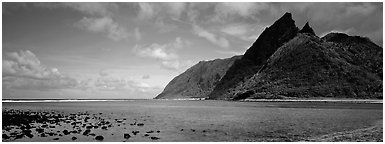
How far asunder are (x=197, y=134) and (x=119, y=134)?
965 cm

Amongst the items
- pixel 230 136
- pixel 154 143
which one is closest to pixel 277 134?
pixel 230 136

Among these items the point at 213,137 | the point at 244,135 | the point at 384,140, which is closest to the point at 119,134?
the point at 213,137

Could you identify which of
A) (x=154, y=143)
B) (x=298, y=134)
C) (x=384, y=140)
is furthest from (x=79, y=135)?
(x=384, y=140)

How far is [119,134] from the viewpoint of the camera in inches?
1501

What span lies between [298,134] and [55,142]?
91.5ft

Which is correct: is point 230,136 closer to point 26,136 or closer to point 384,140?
point 384,140

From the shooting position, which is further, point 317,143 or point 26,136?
point 26,136

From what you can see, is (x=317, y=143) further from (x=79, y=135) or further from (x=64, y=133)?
(x=64, y=133)

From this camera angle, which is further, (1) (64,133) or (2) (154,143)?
(1) (64,133)

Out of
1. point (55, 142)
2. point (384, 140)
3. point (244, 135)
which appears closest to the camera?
point (384, 140)

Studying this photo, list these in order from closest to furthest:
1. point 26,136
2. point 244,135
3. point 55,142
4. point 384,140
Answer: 1. point 384,140
2. point 55,142
3. point 26,136
4. point 244,135

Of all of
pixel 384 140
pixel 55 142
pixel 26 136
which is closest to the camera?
pixel 384 140

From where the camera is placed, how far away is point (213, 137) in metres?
36.3

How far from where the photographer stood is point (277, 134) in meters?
38.3
